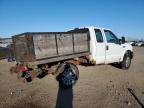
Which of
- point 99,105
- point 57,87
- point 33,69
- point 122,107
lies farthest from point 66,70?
point 122,107

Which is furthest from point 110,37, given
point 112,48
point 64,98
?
point 64,98

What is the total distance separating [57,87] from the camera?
738 centimetres

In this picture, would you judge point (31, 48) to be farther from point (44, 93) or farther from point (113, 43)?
point (113, 43)

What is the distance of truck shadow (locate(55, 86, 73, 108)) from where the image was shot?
5.43m

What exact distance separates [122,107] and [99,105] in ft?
1.97

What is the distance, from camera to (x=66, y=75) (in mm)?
7086

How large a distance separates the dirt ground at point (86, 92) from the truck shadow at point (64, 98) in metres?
0.11

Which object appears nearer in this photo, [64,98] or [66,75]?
[64,98]

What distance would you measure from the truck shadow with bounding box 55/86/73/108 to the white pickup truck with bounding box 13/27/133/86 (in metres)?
0.29

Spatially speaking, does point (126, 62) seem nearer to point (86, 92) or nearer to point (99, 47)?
point (99, 47)

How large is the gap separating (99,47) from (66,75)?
2.09 meters

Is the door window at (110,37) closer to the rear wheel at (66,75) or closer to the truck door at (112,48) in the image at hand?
the truck door at (112,48)

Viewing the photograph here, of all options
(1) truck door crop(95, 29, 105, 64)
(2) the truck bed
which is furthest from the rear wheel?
(1) truck door crop(95, 29, 105, 64)

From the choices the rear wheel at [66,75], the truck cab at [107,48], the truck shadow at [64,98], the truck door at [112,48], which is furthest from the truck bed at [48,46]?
the truck door at [112,48]
